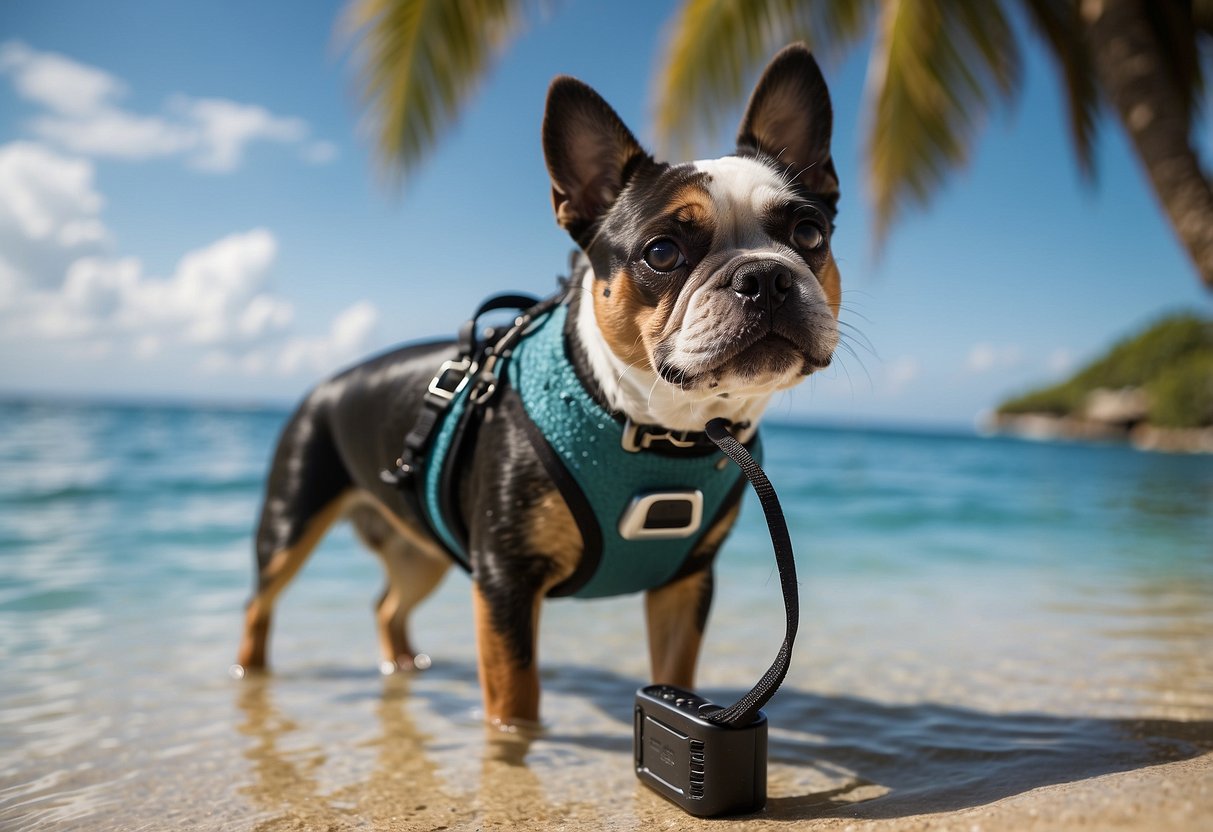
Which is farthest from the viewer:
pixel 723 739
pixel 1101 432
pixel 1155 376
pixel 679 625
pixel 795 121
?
pixel 1155 376

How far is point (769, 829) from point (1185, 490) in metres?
18.6

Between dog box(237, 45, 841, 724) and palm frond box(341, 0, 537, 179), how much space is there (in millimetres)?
4910

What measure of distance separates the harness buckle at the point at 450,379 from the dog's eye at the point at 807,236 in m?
1.09

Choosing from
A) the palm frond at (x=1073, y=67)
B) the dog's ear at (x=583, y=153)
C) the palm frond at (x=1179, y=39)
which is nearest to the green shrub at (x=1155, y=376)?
the palm frond at (x=1073, y=67)

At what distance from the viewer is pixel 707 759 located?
1975mm

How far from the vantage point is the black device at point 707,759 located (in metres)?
1.97

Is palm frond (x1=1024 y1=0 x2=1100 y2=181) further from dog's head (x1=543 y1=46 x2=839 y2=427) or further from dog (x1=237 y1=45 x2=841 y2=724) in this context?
dog (x1=237 y1=45 x2=841 y2=724)

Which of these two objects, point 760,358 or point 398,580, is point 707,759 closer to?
point 760,358

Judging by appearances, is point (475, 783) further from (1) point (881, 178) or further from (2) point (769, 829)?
(1) point (881, 178)

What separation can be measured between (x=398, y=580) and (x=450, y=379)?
1.45 m

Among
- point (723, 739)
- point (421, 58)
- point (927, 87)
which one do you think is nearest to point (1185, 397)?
point (927, 87)

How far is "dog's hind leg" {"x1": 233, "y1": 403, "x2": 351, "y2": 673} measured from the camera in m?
3.48

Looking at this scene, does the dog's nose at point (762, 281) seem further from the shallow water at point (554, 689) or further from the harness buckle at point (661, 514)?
the shallow water at point (554, 689)

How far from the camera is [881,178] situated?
8242 mm
